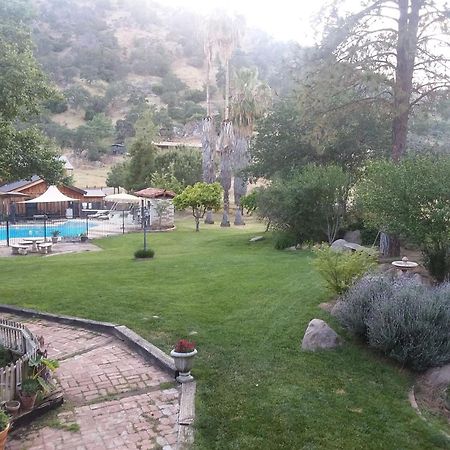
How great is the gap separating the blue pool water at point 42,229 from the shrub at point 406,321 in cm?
2277

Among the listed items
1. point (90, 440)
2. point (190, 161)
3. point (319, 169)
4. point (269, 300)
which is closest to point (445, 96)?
point (319, 169)

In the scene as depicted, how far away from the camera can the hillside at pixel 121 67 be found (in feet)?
238

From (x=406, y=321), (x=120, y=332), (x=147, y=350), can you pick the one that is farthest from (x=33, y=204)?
(x=406, y=321)

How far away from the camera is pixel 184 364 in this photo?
6.38 metres

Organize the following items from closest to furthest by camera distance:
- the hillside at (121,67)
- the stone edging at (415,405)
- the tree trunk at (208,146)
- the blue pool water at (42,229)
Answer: the stone edging at (415,405), the blue pool water at (42,229), the tree trunk at (208,146), the hillside at (121,67)

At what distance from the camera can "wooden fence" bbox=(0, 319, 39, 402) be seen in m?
5.41

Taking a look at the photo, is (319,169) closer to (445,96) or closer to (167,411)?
(445,96)

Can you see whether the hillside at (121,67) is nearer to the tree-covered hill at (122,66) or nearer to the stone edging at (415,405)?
the tree-covered hill at (122,66)

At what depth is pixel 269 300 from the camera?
10.0m

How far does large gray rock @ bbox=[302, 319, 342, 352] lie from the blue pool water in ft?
73.9

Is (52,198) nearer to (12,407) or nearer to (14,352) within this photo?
(14,352)

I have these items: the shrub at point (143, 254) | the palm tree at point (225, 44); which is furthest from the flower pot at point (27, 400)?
the palm tree at point (225, 44)

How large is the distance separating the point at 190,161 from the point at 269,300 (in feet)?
119

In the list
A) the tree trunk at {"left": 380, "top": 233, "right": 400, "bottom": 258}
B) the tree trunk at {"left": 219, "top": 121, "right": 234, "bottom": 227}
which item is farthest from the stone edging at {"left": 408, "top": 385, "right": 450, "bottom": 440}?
the tree trunk at {"left": 219, "top": 121, "right": 234, "bottom": 227}
